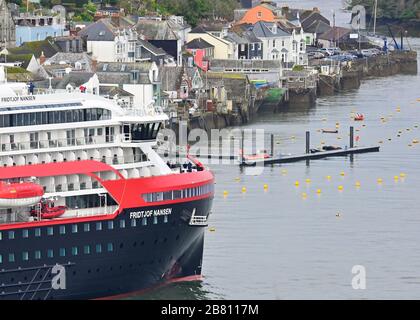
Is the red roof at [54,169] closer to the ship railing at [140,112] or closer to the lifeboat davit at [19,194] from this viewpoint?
the lifeboat davit at [19,194]

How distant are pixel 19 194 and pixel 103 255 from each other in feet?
10.7

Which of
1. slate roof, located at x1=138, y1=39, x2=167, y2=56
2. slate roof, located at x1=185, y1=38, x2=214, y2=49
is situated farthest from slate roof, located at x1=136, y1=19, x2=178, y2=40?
slate roof, located at x1=185, y1=38, x2=214, y2=49

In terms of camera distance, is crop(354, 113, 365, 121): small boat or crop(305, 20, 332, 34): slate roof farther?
crop(305, 20, 332, 34): slate roof

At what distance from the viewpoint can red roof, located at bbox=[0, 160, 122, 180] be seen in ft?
156

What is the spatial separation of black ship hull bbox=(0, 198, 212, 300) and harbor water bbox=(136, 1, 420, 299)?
36.3 inches

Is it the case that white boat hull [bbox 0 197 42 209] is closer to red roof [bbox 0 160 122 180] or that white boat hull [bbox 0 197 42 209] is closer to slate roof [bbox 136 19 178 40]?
red roof [bbox 0 160 122 180]

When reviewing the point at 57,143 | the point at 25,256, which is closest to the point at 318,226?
the point at 57,143

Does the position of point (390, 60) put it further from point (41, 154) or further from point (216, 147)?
point (41, 154)

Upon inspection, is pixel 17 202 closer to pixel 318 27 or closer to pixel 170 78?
pixel 170 78

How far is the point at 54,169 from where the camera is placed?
158 ft

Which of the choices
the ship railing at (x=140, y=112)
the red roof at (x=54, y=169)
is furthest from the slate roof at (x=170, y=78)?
the red roof at (x=54, y=169)

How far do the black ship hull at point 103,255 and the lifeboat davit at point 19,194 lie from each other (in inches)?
29.3

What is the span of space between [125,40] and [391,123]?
16.3 m

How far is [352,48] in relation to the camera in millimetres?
137750
